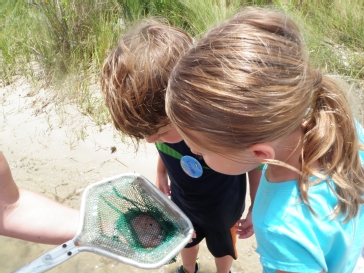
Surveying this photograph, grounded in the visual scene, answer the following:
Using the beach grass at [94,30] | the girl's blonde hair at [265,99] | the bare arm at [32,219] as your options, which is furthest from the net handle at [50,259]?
the beach grass at [94,30]

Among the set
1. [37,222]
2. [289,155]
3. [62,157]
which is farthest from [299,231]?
[62,157]

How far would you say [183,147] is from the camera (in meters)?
1.60

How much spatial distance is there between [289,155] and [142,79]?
1.86 feet

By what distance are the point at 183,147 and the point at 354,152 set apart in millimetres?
691

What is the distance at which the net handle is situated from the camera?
120 centimetres

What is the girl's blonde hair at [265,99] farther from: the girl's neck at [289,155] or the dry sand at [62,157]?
the dry sand at [62,157]

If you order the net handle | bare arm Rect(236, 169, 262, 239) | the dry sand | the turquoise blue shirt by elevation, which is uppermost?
the turquoise blue shirt

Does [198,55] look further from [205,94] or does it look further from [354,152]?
[354,152]

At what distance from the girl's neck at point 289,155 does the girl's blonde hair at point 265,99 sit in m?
0.02

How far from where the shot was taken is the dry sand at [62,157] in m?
2.44

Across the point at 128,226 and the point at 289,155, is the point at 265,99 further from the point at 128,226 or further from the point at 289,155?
the point at 128,226

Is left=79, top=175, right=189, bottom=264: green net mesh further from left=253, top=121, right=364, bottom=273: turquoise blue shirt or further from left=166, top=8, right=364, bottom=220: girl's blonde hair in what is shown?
left=166, top=8, right=364, bottom=220: girl's blonde hair

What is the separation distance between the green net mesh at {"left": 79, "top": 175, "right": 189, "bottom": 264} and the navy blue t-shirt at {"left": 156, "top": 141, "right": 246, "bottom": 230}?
18 centimetres

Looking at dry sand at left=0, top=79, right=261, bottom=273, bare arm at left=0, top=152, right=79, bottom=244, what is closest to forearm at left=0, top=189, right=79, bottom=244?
bare arm at left=0, top=152, right=79, bottom=244
